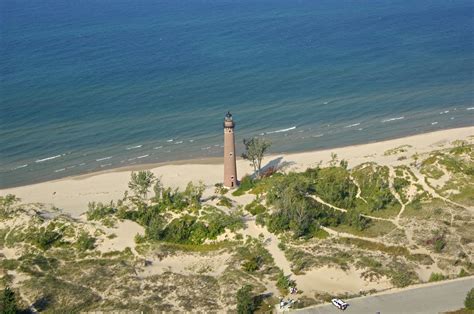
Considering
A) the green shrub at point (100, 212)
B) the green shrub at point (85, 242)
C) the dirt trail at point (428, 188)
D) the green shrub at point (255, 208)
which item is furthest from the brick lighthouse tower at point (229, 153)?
the dirt trail at point (428, 188)

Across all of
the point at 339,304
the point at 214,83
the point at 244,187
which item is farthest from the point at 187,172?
the point at 339,304

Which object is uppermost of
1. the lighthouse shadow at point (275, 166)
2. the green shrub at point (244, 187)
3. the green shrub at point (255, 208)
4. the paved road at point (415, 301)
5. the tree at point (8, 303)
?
the lighthouse shadow at point (275, 166)

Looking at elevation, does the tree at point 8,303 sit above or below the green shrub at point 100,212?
below

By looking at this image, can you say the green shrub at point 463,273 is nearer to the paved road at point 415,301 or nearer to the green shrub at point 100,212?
the paved road at point 415,301

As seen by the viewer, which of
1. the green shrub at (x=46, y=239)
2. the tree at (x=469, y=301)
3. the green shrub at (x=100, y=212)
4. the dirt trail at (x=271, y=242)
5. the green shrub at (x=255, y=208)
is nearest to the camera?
the tree at (x=469, y=301)

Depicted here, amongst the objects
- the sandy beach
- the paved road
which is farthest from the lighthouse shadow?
the paved road

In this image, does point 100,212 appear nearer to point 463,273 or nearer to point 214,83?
point 463,273

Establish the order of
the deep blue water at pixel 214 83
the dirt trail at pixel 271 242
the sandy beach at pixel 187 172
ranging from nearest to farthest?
the dirt trail at pixel 271 242 < the sandy beach at pixel 187 172 < the deep blue water at pixel 214 83
